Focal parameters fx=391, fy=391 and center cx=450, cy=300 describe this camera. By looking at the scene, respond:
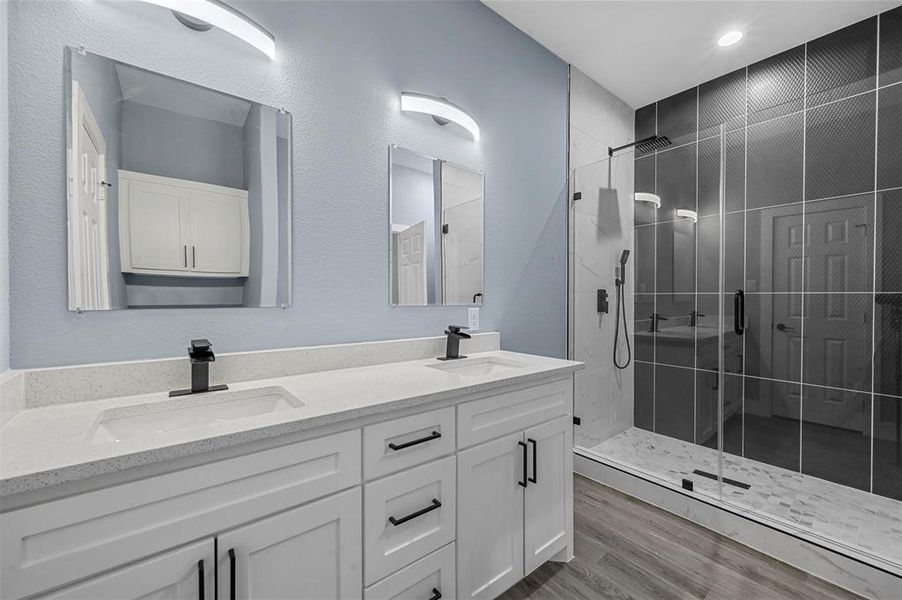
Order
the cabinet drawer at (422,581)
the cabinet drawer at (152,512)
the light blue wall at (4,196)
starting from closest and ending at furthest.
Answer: the cabinet drawer at (152,512)
the light blue wall at (4,196)
the cabinet drawer at (422,581)

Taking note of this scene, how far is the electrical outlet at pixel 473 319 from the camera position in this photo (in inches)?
81.6

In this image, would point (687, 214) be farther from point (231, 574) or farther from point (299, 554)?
point (231, 574)

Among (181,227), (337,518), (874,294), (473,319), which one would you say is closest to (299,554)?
(337,518)

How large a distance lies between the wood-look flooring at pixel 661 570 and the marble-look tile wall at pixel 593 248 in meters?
0.79

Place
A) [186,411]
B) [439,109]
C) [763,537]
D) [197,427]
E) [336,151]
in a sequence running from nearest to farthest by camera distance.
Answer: [197,427]
[186,411]
[336,151]
[763,537]
[439,109]

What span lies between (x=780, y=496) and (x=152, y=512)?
2.80m

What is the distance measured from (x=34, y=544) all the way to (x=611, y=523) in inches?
85.3

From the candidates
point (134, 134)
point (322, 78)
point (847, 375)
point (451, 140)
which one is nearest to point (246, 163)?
point (134, 134)

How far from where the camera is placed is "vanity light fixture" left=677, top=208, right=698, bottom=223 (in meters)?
2.45

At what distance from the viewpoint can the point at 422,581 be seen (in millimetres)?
1200

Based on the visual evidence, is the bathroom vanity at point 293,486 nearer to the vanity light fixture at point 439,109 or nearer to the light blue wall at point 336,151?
the light blue wall at point 336,151

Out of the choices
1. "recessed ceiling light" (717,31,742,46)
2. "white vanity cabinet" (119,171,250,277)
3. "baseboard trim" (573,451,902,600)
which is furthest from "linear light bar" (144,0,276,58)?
"baseboard trim" (573,451,902,600)

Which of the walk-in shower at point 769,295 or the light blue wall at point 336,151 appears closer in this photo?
the light blue wall at point 336,151

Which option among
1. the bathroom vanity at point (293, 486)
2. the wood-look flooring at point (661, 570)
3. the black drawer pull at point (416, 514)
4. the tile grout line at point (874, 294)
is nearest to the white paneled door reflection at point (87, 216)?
the bathroom vanity at point (293, 486)
